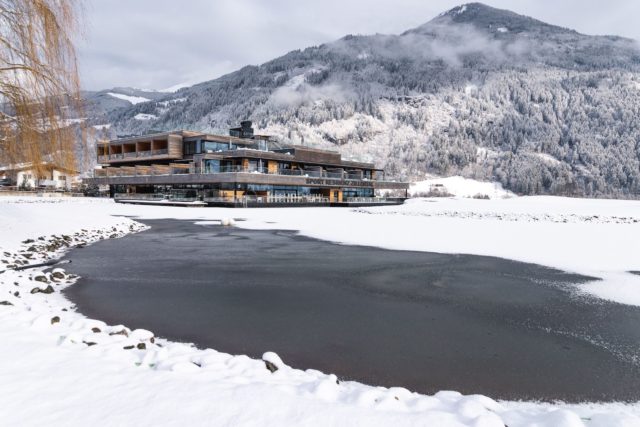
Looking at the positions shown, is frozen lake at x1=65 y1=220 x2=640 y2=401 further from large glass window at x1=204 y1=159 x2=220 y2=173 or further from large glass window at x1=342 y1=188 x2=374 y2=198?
large glass window at x1=342 y1=188 x2=374 y2=198

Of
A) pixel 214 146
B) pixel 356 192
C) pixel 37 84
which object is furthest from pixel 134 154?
pixel 37 84

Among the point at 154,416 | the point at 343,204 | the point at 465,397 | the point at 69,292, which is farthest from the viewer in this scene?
the point at 343,204

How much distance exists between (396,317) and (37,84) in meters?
10.6

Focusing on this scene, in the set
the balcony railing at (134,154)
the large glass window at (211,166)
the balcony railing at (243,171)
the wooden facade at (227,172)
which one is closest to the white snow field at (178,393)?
the wooden facade at (227,172)

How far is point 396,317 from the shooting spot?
27.6ft

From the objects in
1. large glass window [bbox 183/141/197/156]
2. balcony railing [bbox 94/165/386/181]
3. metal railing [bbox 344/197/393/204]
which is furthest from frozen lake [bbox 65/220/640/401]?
metal railing [bbox 344/197/393/204]

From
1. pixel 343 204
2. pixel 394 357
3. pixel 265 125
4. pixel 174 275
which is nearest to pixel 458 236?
pixel 174 275

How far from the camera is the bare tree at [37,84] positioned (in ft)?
33.0

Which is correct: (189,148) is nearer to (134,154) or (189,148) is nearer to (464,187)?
(134,154)

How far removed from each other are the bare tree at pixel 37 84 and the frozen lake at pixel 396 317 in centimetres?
384

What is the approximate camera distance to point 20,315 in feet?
22.6

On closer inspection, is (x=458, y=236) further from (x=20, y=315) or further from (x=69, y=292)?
(x=20, y=315)

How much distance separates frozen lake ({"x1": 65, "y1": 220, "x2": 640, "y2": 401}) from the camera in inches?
231

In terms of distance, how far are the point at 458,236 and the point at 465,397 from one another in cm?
1949
